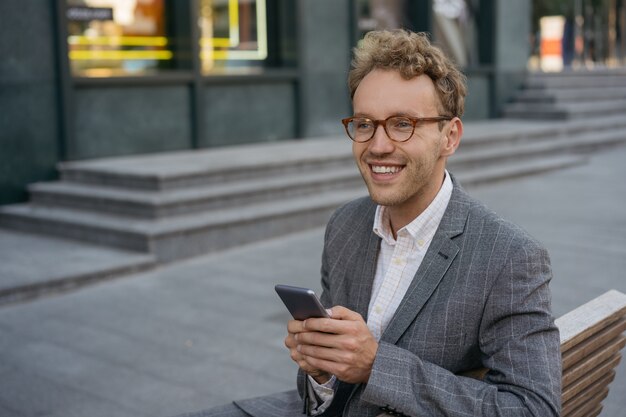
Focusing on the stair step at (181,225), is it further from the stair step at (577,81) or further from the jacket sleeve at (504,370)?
the stair step at (577,81)

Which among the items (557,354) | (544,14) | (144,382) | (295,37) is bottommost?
(144,382)

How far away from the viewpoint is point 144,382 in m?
4.78

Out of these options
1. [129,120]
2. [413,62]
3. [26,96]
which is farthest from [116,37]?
[413,62]

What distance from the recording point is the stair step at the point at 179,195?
7.75 m

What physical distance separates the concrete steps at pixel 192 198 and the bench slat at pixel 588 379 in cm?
505

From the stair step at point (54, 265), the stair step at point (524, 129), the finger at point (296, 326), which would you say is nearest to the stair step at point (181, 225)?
the stair step at point (54, 265)

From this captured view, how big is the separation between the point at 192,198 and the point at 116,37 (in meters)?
3.24

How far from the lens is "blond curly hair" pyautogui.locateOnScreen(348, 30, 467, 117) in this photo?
7.41 ft

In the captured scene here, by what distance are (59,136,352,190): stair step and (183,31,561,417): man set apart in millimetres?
5706

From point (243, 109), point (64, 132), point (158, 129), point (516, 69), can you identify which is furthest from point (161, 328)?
point (516, 69)

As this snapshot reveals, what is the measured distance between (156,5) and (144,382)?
681cm

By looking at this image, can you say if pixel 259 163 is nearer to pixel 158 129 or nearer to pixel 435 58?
pixel 158 129

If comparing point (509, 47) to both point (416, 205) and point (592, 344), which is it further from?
point (416, 205)

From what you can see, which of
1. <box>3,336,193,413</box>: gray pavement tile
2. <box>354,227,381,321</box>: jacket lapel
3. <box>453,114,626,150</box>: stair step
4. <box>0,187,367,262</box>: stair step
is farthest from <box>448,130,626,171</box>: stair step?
<box>354,227,381,321</box>: jacket lapel
